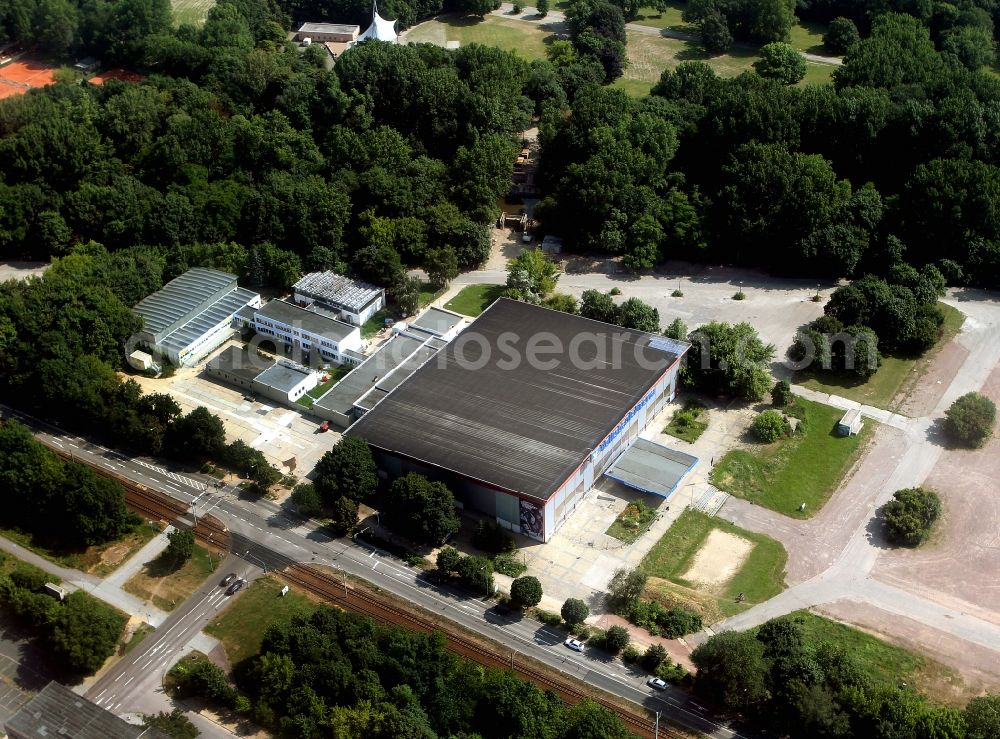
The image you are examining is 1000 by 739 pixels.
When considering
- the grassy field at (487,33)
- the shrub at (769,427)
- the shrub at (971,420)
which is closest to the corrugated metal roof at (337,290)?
the shrub at (769,427)

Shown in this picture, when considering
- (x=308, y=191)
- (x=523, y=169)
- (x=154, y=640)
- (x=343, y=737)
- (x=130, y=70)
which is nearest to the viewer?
(x=343, y=737)

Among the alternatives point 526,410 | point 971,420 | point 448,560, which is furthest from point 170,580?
point 971,420

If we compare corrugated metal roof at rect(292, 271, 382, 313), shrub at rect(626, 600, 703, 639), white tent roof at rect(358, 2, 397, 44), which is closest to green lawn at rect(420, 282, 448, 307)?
corrugated metal roof at rect(292, 271, 382, 313)

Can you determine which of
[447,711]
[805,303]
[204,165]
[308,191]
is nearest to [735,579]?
[447,711]

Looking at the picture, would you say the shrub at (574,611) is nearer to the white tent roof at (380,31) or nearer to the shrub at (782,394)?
the shrub at (782,394)

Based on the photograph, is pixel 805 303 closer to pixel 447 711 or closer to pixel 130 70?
pixel 447 711

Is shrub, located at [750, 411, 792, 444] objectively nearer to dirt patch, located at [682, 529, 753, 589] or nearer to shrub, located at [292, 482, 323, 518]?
dirt patch, located at [682, 529, 753, 589]
